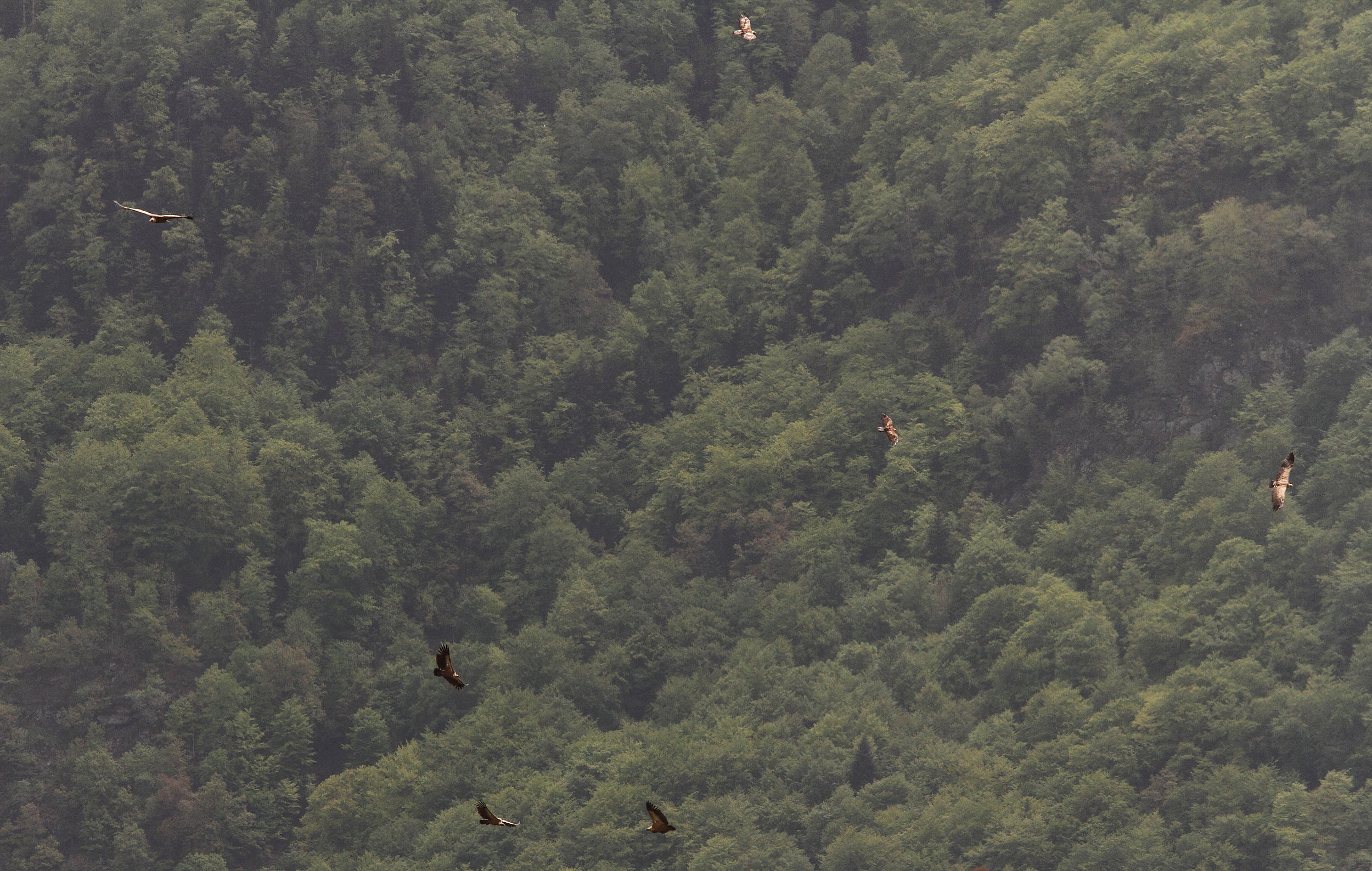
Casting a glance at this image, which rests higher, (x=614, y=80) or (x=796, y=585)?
(x=614, y=80)

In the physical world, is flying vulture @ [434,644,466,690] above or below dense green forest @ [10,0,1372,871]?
above

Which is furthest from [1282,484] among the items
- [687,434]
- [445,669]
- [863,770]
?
[687,434]

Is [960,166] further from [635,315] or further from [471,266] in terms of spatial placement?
[471,266]

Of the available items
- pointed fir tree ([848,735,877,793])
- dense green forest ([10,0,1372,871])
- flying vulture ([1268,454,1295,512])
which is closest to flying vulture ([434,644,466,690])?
flying vulture ([1268,454,1295,512])

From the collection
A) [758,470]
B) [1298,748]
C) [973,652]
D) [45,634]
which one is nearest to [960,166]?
[758,470]

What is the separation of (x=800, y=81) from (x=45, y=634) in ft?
151

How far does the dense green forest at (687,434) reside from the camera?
8119cm

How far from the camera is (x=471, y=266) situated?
104562mm

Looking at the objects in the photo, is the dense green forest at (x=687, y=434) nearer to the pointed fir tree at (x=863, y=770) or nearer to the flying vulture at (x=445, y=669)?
the pointed fir tree at (x=863, y=770)

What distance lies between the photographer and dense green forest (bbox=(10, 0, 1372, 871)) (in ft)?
266

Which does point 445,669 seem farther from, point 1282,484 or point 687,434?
point 687,434

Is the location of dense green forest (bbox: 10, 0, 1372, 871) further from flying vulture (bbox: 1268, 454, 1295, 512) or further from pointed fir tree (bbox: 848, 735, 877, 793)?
flying vulture (bbox: 1268, 454, 1295, 512)

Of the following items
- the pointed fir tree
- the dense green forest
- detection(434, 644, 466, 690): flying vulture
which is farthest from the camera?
the pointed fir tree

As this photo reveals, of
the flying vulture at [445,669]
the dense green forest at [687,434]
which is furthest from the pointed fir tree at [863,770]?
the flying vulture at [445,669]
